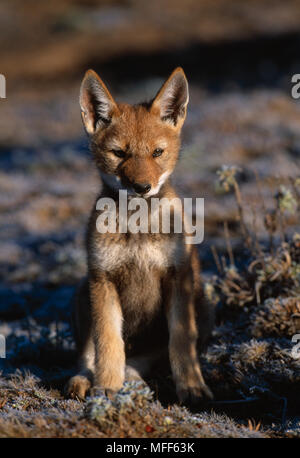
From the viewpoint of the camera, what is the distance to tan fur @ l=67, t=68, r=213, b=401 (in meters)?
4.20

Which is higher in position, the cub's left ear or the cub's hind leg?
the cub's left ear

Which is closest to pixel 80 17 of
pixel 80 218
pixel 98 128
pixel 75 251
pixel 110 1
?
pixel 110 1

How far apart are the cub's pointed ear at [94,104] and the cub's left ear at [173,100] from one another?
1.26ft

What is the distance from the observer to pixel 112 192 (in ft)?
14.4

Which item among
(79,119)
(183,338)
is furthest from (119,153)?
(79,119)

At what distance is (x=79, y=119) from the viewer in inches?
664

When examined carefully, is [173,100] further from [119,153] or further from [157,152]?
[119,153]

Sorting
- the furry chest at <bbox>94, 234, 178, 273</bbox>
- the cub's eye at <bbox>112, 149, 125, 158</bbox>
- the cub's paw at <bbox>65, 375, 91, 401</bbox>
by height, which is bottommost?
the cub's paw at <bbox>65, 375, 91, 401</bbox>

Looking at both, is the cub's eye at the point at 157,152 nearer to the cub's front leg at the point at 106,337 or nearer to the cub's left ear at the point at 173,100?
the cub's left ear at the point at 173,100

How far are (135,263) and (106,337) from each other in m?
0.65

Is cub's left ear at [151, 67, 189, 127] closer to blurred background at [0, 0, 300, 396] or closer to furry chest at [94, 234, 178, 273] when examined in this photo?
blurred background at [0, 0, 300, 396]

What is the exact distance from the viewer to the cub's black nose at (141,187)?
3965 millimetres

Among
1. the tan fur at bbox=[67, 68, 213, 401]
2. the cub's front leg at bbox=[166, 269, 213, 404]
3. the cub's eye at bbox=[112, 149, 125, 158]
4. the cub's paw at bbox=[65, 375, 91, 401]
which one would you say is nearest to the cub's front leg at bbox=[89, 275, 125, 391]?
the tan fur at bbox=[67, 68, 213, 401]

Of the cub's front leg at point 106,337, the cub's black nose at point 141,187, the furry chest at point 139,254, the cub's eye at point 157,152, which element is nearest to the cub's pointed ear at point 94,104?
the cub's eye at point 157,152
